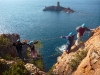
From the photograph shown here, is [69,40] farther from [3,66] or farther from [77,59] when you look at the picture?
[3,66]

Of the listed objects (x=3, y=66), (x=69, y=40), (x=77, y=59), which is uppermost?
(x=69, y=40)

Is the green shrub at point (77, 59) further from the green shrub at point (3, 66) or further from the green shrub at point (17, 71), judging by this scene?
the green shrub at point (3, 66)

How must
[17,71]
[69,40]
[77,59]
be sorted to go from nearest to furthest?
[17,71], [77,59], [69,40]

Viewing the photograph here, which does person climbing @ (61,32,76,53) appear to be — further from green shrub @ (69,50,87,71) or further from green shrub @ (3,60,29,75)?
green shrub @ (3,60,29,75)

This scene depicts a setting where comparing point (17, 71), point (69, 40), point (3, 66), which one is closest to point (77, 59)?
point (69, 40)

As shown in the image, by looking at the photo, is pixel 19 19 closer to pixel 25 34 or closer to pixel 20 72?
pixel 25 34

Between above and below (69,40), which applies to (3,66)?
below

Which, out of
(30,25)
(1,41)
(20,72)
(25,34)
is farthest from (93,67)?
(30,25)

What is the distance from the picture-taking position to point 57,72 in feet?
98.9

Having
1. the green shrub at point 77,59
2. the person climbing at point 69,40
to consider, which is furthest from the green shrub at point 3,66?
the person climbing at point 69,40

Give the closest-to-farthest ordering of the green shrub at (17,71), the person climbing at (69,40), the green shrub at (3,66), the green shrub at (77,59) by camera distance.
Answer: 1. the green shrub at (17,71)
2. the green shrub at (3,66)
3. the green shrub at (77,59)
4. the person climbing at (69,40)

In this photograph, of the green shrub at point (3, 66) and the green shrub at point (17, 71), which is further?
the green shrub at point (3, 66)

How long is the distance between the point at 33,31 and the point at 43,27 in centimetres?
1083

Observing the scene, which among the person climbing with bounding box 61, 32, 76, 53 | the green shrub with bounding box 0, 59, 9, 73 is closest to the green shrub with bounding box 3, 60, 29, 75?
the green shrub with bounding box 0, 59, 9, 73
